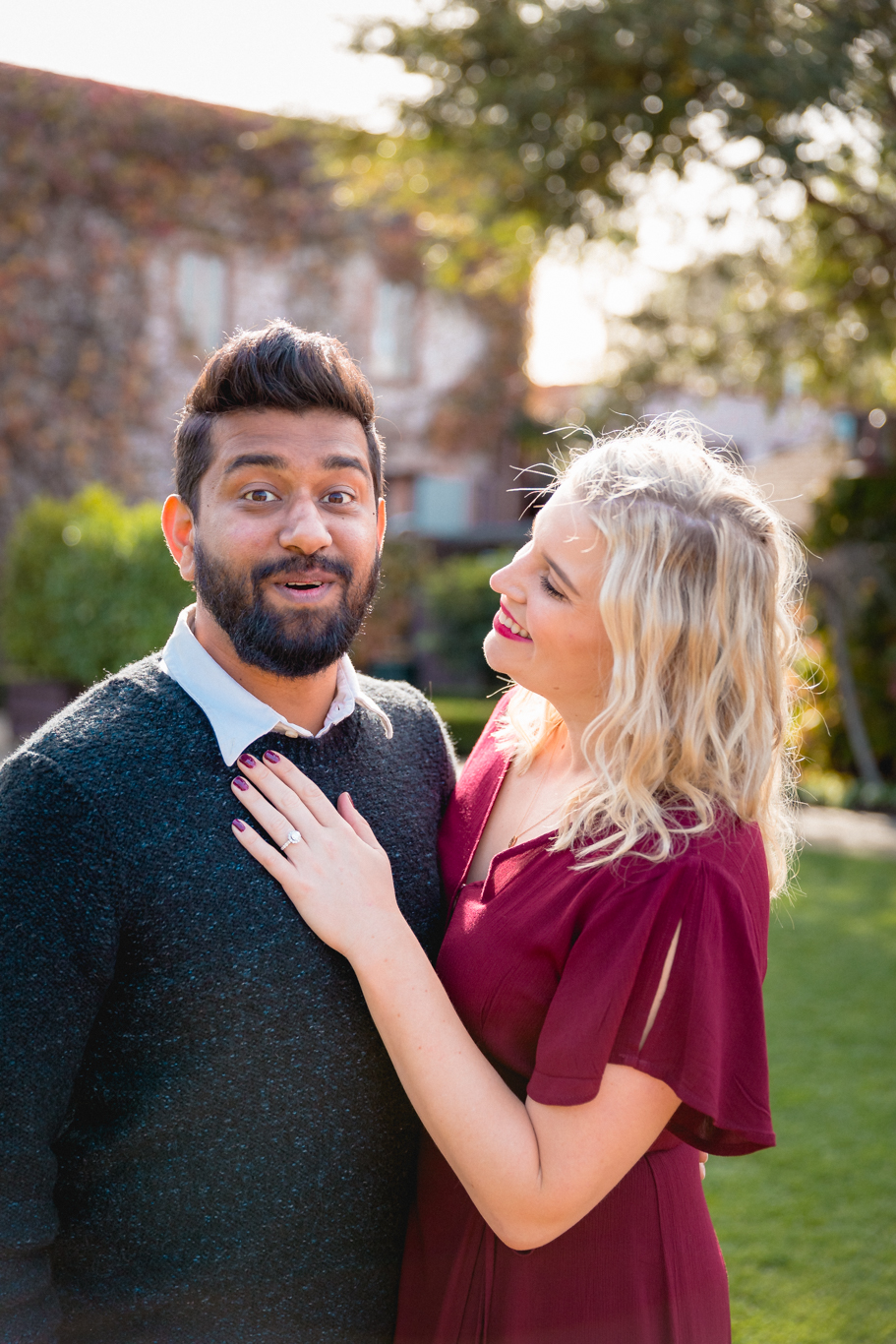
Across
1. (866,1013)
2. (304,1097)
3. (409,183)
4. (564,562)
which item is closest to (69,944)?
(304,1097)

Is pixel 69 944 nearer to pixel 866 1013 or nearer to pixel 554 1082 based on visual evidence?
pixel 554 1082

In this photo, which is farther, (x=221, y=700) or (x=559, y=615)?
(x=559, y=615)

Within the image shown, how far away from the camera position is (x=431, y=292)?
59.7ft

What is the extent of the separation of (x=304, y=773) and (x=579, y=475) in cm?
72

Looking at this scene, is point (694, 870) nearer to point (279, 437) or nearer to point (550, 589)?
point (550, 589)

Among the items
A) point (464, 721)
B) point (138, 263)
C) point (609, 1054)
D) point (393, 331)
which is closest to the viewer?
point (609, 1054)

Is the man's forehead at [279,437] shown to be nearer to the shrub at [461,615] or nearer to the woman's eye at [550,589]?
the woman's eye at [550,589]

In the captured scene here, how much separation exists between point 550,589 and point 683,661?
0.95 ft

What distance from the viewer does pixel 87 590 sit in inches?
368

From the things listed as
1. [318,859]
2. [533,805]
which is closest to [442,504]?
[533,805]

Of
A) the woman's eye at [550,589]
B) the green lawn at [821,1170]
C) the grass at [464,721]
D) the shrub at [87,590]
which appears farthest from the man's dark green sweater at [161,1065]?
the grass at [464,721]

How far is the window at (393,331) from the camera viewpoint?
18.5 metres

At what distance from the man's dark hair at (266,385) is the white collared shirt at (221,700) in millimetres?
257

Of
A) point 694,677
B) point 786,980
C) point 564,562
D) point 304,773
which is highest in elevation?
point 564,562
